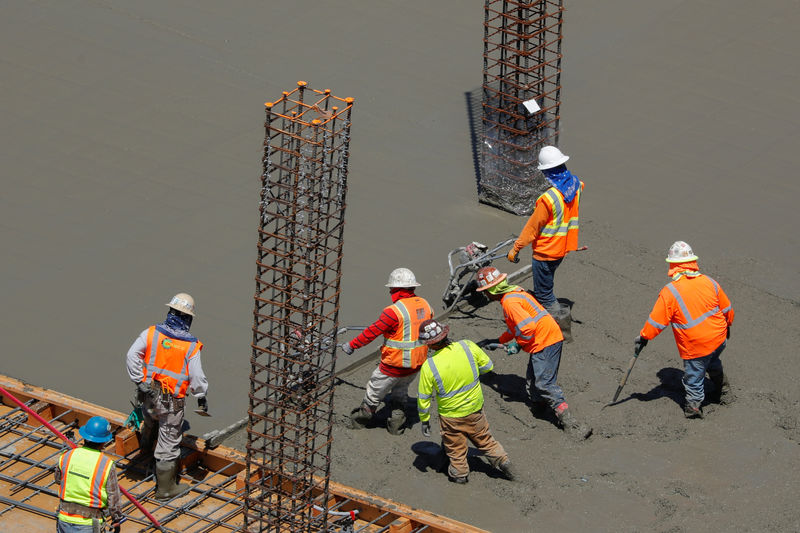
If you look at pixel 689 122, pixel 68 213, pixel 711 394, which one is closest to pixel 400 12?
pixel 689 122

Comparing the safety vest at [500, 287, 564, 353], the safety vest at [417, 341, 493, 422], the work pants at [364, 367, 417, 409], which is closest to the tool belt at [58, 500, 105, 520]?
the safety vest at [417, 341, 493, 422]

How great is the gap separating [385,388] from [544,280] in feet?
7.83

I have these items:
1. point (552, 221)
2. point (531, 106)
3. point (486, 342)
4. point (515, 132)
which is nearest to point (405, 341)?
point (486, 342)

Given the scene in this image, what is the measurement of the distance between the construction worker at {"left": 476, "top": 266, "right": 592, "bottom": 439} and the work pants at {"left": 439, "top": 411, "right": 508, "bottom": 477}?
0.90 meters

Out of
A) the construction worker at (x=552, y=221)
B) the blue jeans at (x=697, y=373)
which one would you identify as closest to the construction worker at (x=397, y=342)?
the construction worker at (x=552, y=221)

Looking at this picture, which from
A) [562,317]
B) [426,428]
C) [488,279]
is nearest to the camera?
[426,428]

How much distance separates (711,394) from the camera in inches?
565

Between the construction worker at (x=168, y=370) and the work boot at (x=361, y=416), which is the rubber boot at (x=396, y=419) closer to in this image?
the work boot at (x=361, y=416)

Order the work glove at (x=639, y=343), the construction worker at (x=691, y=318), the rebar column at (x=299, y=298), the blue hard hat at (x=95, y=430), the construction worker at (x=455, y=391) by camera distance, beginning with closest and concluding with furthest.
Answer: the rebar column at (x=299, y=298), the blue hard hat at (x=95, y=430), the construction worker at (x=455, y=391), the construction worker at (x=691, y=318), the work glove at (x=639, y=343)

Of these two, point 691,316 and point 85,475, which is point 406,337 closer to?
point 691,316

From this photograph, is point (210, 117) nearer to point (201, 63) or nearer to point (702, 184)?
point (201, 63)

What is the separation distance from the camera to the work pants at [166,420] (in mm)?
12375

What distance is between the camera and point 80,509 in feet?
36.2

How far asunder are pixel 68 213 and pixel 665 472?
7521mm
